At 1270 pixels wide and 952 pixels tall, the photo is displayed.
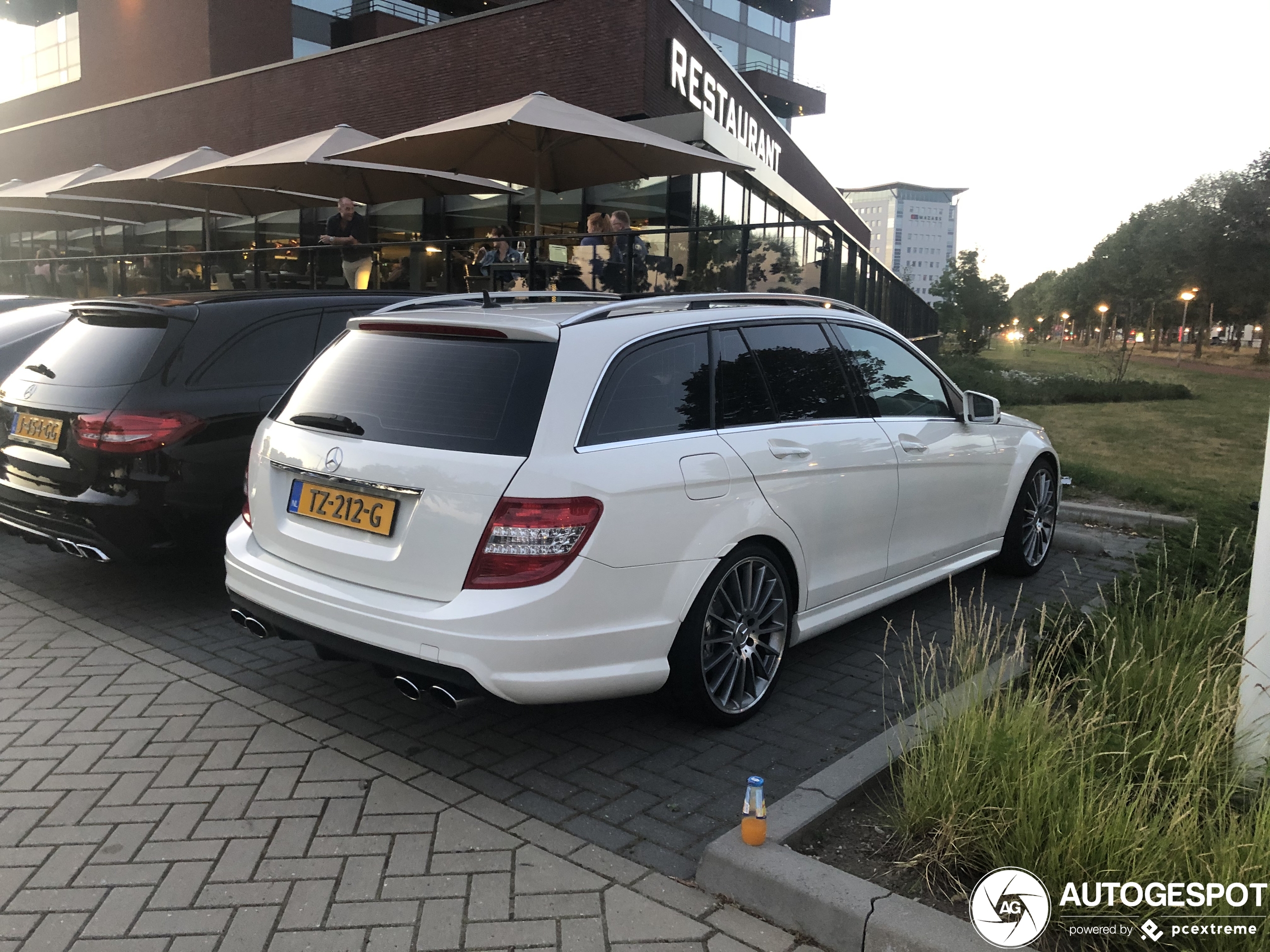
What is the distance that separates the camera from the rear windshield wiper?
3896 millimetres

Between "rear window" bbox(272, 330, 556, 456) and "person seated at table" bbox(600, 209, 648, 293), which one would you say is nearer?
"rear window" bbox(272, 330, 556, 456)

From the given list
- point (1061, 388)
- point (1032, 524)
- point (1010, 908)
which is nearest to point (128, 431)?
point (1010, 908)

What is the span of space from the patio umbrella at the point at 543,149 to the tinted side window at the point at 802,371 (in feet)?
18.7

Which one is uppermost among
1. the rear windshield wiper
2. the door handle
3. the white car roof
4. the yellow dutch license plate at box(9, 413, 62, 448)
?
the white car roof

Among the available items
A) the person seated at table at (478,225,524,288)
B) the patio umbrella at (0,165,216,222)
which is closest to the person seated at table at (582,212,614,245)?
the person seated at table at (478,225,524,288)

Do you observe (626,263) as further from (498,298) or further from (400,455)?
(400,455)

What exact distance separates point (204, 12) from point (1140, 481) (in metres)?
26.7

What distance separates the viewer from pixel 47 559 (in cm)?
665

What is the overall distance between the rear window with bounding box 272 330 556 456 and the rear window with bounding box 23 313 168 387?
1.74 meters

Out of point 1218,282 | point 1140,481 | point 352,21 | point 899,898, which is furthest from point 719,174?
point 1218,282

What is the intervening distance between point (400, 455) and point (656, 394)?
102 cm

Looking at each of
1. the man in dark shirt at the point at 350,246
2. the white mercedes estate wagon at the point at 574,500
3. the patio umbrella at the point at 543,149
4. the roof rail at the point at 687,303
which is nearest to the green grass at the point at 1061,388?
the patio umbrella at the point at 543,149

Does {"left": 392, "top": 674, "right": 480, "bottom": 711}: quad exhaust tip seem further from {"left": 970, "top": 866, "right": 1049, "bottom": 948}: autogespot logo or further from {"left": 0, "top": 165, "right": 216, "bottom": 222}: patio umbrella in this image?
{"left": 0, "top": 165, "right": 216, "bottom": 222}: patio umbrella

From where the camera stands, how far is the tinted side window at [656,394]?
3.70m
